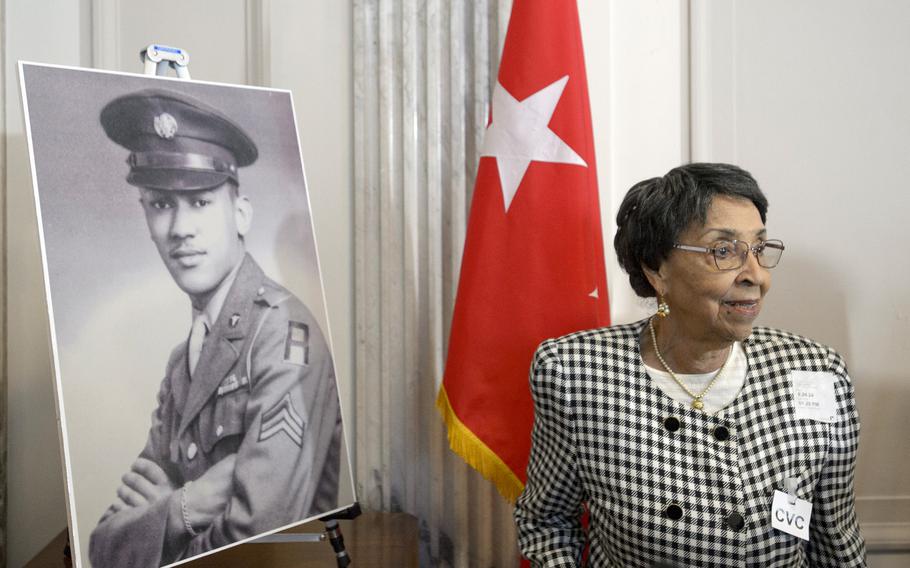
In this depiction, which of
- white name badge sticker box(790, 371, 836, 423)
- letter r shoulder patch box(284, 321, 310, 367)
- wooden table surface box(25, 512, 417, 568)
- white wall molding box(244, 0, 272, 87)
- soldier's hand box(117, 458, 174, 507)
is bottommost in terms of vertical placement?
wooden table surface box(25, 512, 417, 568)

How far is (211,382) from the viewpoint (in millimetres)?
1600

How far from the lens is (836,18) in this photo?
2281 millimetres

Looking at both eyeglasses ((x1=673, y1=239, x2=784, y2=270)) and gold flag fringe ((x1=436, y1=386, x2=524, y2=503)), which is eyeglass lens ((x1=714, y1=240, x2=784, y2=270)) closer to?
eyeglasses ((x1=673, y1=239, x2=784, y2=270))

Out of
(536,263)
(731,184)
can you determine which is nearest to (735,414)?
(731,184)

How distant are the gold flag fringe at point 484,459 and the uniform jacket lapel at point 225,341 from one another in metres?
0.64

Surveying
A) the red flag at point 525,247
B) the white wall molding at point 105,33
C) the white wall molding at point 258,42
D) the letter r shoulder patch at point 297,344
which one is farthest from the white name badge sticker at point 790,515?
the white wall molding at point 105,33

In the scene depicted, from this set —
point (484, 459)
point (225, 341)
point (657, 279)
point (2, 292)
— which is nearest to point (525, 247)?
point (657, 279)

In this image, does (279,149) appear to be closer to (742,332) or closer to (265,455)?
(265,455)

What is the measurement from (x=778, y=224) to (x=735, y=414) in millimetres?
947

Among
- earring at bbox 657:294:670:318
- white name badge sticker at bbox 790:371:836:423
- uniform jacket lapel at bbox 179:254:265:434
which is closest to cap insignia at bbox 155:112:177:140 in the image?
uniform jacket lapel at bbox 179:254:265:434

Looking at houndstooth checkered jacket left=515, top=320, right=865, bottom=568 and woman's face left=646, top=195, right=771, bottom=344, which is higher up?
woman's face left=646, top=195, right=771, bottom=344

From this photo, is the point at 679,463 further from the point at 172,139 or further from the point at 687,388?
the point at 172,139

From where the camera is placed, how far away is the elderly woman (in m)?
1.53

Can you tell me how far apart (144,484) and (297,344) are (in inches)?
17.7
